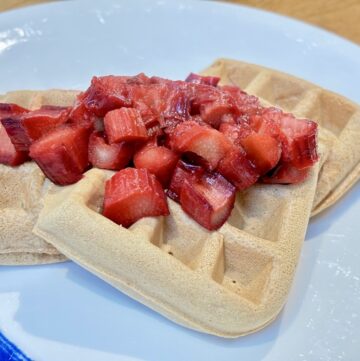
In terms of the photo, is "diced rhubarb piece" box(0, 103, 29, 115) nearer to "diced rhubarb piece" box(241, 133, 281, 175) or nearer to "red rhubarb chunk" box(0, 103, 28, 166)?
"red rhubarb chunk" box(0, 103, 28, 166)

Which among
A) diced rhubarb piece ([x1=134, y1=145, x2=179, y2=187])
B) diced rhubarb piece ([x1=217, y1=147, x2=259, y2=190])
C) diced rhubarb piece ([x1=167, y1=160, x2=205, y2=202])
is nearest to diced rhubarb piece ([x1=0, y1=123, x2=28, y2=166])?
diced rhubarb piece ([x1=134, y1=145, x2=179, y2=187])

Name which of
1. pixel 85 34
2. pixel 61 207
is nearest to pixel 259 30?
pixel 85 34

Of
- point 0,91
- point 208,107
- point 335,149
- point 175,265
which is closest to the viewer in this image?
point 175,265

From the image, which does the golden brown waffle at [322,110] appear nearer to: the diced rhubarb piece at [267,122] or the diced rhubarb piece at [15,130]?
the diced rhubarb piece at [267,122]

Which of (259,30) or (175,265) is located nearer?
(175,265)

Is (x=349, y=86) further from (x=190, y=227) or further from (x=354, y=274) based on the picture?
(x=190, y=227)

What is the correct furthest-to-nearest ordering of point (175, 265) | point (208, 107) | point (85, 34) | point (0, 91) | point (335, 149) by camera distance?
point (85, 34), point (0, 91), point (335, 149), point (208, 107), point (175, 265)

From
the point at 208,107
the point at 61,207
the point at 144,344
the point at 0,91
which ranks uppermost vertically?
the point at 208,107

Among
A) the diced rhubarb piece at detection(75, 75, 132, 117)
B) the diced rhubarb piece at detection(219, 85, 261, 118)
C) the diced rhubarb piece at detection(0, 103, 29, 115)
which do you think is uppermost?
the diced rhubarb piece at detection(75, 75, 132, 117)
